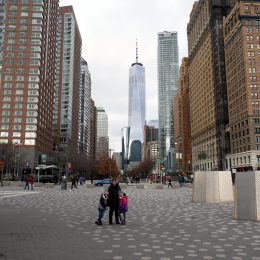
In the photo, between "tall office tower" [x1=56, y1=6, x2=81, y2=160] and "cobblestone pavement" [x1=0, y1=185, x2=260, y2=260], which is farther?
"tall office tower" [x1=56, y1=6, x2=81, y2=160]

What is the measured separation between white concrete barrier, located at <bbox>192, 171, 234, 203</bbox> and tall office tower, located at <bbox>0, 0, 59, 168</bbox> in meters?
93.6

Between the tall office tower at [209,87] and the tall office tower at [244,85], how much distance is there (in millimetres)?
5818

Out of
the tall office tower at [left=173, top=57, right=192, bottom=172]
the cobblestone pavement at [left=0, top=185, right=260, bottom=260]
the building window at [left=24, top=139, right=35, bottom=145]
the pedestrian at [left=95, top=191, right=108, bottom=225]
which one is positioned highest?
the tall office tower at [left=173, top=57, right=192, bottom=172]

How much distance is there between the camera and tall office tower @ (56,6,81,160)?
552 feet

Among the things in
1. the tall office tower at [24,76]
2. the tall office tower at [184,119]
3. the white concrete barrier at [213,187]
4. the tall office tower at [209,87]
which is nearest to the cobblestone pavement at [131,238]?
the white concrete barrier at [213,187]

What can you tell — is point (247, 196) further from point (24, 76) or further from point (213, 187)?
point (24, 76)

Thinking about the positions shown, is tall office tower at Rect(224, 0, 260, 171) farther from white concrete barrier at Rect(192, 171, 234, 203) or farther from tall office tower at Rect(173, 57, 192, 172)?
white concrete barrier at Rect(192, 171, 234, 203)

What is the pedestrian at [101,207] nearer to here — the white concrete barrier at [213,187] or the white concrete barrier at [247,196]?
the white concrete barrier at [247,196]

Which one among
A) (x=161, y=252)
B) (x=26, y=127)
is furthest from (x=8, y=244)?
(x=26, y=127)

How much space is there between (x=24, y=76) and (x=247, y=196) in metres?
112

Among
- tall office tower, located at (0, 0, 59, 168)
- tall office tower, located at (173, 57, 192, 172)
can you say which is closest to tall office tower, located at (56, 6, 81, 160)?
tall office tower, located at (0, 0, 59, 168)

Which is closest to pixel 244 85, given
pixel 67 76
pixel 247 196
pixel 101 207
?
pixel 247 196

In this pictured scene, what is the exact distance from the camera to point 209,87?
431ft

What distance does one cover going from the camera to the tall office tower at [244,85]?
3821 inches
